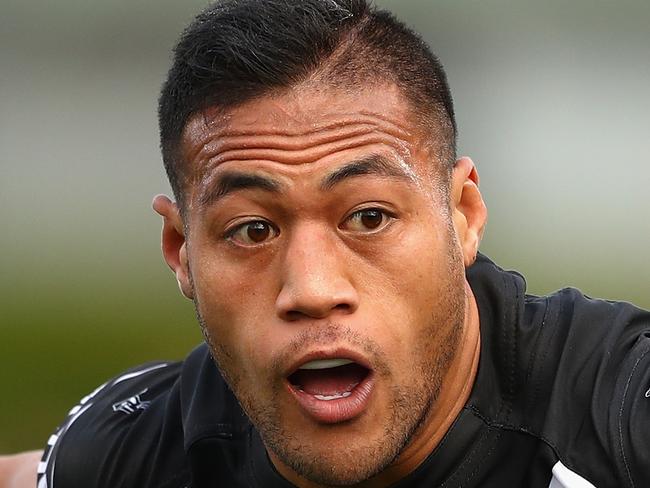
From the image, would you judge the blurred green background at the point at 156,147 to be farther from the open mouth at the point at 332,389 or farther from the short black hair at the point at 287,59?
the open mouth at the point at 332,389

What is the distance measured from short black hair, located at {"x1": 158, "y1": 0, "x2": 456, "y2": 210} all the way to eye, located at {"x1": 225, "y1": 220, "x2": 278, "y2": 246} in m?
0.29

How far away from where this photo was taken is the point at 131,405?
13.8ft

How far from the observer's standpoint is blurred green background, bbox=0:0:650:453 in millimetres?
12066

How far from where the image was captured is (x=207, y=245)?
3.30 metres

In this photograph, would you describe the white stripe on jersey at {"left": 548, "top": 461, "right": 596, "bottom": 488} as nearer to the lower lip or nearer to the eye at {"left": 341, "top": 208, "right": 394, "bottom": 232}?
the lower lip

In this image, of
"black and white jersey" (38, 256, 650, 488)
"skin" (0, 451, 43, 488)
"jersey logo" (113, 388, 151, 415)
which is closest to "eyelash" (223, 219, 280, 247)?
"black and white jersey" (38, 256, 650, 488)

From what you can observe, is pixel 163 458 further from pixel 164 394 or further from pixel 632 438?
pixel 632 438

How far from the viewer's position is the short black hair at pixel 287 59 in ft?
10.4

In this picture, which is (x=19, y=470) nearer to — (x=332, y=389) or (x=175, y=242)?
(x=175, y=242)

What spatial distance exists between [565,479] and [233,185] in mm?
1155

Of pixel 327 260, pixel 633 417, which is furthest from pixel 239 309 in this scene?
pixel 633 417

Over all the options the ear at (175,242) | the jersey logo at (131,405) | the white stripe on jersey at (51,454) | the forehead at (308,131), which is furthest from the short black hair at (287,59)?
the white stripe on jersey at (51,454)

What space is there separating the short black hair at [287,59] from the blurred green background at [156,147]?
7.42m

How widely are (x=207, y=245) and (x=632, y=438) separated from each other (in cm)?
122
